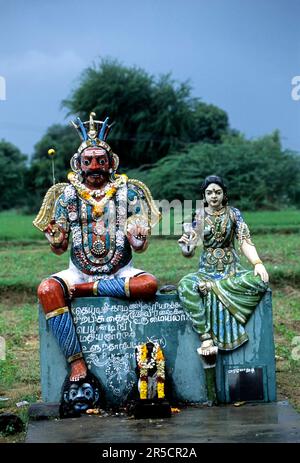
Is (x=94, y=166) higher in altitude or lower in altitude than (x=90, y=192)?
higher

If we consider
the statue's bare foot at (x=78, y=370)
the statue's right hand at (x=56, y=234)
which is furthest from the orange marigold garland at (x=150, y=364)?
the statue's right hand at (x=56, y=234)

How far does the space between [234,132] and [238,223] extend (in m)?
36.5

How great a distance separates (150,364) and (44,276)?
8163 mm

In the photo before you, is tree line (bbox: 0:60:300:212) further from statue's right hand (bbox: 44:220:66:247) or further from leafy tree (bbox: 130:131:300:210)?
statue's right hand (bbox: 44:220:66:247)

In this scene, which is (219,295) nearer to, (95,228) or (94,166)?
(95,228)

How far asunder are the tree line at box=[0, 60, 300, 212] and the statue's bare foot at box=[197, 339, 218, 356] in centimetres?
2094

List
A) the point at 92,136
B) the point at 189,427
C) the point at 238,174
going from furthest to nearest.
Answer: the point at 238,174 → the point at 92,136 → the point at 189,427

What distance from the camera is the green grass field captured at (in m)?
9.20

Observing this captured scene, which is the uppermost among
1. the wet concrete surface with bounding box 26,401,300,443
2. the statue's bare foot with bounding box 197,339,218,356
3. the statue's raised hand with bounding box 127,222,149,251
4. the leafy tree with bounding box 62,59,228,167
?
the leafy tree with bounding box 62,59,228,167

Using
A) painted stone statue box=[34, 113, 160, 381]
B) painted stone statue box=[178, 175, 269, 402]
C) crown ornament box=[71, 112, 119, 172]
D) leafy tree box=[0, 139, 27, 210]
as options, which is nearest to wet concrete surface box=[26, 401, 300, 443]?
painted stone statue box=[178, 175, 269, 402]

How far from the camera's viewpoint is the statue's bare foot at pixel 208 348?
761 centimetres

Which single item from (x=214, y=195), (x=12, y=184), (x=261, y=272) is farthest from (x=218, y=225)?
(x=12, y=184)

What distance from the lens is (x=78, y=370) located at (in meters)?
7.64

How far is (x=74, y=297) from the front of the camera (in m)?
7.76
